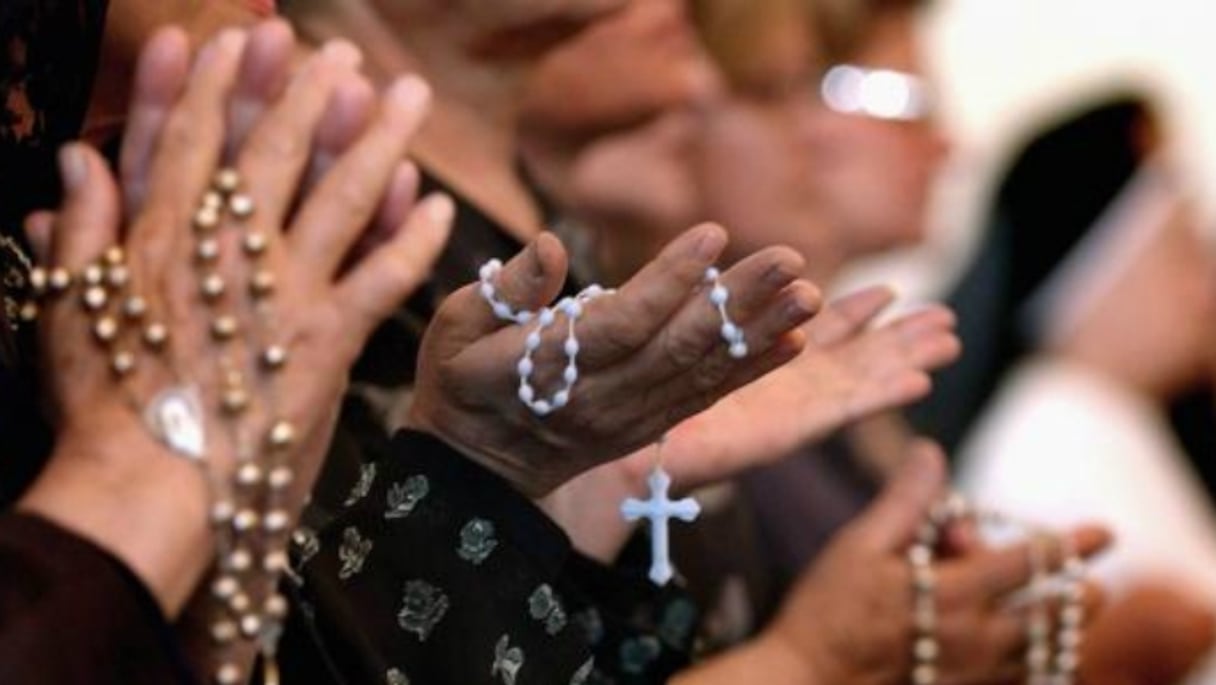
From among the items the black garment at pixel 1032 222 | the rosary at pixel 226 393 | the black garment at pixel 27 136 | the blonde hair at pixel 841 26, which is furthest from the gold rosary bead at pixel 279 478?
the black garment at pixel 1032 222

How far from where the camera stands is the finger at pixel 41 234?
38.4 inches

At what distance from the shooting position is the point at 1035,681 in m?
1.56

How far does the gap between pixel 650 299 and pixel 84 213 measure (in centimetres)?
19

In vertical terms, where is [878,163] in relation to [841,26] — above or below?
below

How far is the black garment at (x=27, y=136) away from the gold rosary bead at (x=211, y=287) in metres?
0.09

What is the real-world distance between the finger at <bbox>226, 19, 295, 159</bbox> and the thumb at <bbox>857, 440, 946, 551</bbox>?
0.61 metres

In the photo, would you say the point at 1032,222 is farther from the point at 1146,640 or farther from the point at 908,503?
the point at 908,503

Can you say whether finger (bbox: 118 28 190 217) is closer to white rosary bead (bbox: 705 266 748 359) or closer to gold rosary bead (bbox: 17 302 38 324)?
gold rosary bead (bbox: 17 302 38 324)

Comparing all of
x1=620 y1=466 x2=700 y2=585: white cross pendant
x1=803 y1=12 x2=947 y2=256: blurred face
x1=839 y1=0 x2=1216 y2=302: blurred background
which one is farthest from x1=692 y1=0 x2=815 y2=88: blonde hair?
x1=839 y1=0 x2=1216 y2=302: blurred background

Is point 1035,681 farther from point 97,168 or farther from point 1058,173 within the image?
point 1058,173

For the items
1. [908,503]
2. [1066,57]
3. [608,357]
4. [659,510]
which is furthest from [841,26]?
[1066,57]

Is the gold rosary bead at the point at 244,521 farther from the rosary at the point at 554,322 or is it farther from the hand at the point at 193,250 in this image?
the rosary at the point at 554,322

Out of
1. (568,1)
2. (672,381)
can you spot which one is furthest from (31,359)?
(568,1)

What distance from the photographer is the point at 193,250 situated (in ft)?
3.13
